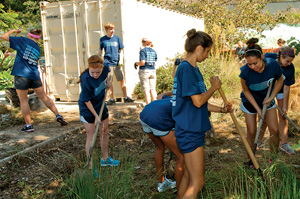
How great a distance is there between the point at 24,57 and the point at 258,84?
4114mm

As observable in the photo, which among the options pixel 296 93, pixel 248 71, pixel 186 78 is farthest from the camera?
pixel 296 93

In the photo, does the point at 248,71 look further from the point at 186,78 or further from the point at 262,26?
the point at 262,26

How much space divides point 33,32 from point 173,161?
354 centimetres

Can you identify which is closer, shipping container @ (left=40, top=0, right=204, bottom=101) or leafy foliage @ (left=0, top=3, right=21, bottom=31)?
shipping container @ (left=40, top=0, right=204, bottom=101)

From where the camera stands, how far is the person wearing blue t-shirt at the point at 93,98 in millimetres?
3930

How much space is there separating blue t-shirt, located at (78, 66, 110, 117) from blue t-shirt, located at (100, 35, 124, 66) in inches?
135

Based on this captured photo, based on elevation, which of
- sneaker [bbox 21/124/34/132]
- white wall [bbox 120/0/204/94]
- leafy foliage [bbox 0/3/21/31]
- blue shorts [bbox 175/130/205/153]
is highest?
leafy foliage [bbox 0/3/21/31]

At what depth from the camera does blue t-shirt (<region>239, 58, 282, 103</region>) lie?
3877mm

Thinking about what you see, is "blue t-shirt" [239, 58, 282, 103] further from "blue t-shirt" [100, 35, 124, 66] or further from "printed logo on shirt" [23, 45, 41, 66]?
"blue t-shirt" [100, 35, 124, 66]

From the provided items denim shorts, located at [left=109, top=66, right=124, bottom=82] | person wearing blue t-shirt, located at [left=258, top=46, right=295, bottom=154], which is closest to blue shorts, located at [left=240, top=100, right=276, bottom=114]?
person wearing blue t-shirt, located at [left=258, top=46, right=295, bottom=154]

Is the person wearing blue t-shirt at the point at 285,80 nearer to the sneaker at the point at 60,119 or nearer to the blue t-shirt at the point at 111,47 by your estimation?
the sneaker at the point at 60,119

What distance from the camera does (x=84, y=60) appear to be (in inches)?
352

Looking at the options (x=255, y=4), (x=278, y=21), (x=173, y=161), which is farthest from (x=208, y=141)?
(x=278, y=21)

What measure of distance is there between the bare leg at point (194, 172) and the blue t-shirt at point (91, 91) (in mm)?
1728
